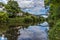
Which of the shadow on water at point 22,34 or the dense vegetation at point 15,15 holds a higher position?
the shadow on water at point 22,34

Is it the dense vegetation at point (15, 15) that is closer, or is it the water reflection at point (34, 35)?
the water reflection at point (34, 35)

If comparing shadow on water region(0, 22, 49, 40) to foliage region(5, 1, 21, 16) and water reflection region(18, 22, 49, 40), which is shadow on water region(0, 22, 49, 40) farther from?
foliage region(5, 1, 21, 16)

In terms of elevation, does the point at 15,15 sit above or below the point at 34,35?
below

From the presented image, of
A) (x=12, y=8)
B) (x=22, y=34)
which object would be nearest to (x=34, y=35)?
(x=22, y=34)

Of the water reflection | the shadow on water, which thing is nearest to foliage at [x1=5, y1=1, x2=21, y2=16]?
the shadow on water

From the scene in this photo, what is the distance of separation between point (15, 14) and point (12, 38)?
49.7 feet

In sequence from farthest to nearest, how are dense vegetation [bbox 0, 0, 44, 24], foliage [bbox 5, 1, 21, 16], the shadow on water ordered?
foliage [bbox 5, 1, 21, 16]
dense vegetation [bbox 0, 0, 44, 24]
the shadow on water

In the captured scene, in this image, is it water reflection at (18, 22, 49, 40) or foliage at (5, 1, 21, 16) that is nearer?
water reflection at (18, 22, 49, 40)

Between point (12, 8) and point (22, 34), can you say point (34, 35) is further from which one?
point (12, 8)

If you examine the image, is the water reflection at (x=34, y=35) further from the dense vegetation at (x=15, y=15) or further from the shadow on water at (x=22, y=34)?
the dense vegetation at (x=15, y=15)

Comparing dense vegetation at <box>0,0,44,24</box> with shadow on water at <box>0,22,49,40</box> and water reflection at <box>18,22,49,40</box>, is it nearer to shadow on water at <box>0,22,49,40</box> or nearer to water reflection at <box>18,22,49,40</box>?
shadow on water at <box>0,22,49,40</box>

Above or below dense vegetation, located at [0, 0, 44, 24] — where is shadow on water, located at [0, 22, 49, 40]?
above

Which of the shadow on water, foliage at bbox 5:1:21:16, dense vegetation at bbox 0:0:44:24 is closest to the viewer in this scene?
the shadow on water

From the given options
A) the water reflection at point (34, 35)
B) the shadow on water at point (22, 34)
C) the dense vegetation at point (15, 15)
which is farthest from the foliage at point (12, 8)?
the water reflection at point (34, 35)
